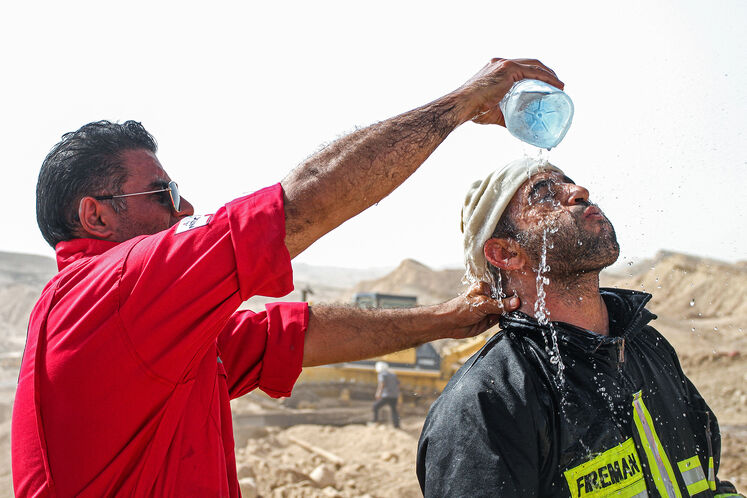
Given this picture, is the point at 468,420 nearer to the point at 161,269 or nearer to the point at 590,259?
the point at 590,259

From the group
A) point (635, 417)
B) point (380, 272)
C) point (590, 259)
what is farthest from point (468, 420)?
point (380, 272)

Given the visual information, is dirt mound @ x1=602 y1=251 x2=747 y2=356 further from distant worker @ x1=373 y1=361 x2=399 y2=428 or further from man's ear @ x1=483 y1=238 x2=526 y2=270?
man's ear @ x1=483 y1=238 x2=526 y2=270

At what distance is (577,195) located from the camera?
106 inches

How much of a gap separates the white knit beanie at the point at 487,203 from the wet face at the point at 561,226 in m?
0.05

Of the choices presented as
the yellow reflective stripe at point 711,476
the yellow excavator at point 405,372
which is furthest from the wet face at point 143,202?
the yellow excavator at point 405,372

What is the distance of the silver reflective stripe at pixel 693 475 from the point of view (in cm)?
236

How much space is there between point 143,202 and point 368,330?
4.27 ft

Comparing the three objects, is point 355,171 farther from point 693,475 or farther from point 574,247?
point 693,475

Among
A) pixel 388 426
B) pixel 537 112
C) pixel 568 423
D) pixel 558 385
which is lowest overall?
pixel 388 426

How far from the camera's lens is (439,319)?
3.15 meters

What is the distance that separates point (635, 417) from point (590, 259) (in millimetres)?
635

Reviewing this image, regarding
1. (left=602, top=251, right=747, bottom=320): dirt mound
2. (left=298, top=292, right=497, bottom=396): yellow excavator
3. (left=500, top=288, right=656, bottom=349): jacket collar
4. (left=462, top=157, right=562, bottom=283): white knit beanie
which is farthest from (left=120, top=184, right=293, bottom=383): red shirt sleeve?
(left=602, top=251, right=747, bottom=320): dirt mound

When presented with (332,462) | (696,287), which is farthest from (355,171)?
(696,287)

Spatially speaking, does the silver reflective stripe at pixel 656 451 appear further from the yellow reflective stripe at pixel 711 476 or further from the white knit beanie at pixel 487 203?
the white knit beanie at pixel 487 203
